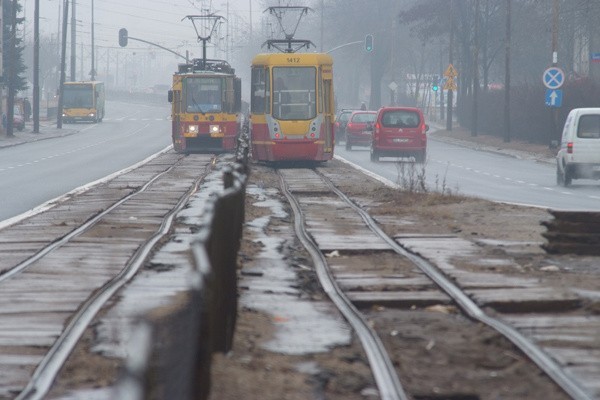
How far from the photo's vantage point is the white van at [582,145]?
92.4ft

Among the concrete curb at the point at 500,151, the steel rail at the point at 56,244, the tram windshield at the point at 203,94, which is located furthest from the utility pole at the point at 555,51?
the steel rail at the point at 56,244

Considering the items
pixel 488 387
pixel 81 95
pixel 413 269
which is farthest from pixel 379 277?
pixel 81 95

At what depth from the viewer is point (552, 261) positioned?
12742 mm

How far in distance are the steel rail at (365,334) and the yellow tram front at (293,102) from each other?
58.2 feet

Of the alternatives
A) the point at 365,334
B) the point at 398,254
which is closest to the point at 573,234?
the point at 398,254

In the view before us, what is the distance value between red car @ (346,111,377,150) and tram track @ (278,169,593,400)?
77.3 ft

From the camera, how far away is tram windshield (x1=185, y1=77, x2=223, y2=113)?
41.1 metres

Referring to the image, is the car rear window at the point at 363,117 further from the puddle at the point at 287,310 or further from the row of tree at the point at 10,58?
the puddle at the point at 287,310

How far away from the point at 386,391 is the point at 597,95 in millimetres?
39733

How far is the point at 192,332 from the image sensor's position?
4.63 metres

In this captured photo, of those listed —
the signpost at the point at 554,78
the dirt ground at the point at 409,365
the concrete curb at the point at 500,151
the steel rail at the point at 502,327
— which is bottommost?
the dirt ground at the point at 409,365

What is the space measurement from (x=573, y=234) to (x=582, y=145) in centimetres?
1535

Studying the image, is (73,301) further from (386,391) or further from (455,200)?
(455,200)

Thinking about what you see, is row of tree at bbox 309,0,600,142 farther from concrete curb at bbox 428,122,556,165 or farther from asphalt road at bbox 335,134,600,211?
asphalt road at bbox 335,134,600,211
